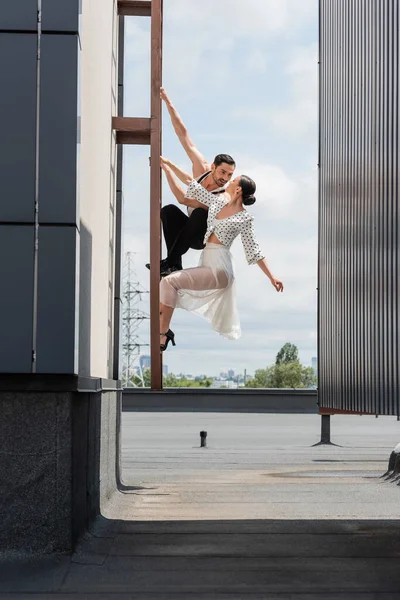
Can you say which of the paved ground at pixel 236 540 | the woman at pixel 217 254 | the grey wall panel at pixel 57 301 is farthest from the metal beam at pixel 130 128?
the paved ground at pixel 236 540

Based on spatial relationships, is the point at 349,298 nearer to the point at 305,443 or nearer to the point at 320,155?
the point at 320,155

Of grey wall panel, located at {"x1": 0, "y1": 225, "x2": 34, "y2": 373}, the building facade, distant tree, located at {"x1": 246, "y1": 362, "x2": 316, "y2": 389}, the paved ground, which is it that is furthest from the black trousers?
distant tree, located at {"x1": 246, "y1": 362, "x2": 316, "y2": 389}

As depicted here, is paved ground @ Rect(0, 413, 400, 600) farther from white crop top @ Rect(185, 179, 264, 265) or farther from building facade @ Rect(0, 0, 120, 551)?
white crop top @ Rect(185, 179, 264, 265)

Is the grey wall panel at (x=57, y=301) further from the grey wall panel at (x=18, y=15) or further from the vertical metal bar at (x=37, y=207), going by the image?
the grey wall panel at (x=18, y=15)

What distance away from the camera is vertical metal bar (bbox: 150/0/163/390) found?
1251 cm

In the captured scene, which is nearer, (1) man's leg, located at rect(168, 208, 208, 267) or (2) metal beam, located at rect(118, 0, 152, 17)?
(1) man's leg, located at rect(168, 208, 208, 267)

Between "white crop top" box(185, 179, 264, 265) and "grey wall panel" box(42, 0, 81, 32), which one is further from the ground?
"grey wall panel" box(42, 0, 81, 32)

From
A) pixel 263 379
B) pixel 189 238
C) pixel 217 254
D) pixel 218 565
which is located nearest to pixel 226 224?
pixel 217 254

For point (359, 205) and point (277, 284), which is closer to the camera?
point (277, 284)

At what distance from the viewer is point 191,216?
45.5 feet

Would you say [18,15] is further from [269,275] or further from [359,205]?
[359,205]

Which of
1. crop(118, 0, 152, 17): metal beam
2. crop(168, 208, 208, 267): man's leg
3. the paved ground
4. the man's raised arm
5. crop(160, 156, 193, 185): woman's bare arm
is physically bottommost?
the paved ground

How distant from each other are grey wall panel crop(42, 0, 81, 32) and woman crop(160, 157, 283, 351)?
3.38 metres

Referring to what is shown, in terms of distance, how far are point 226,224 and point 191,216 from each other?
22.8 inches
